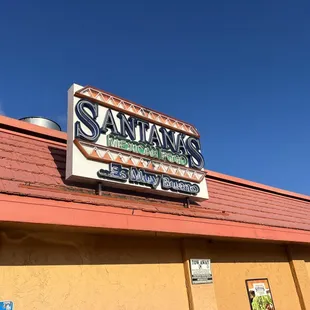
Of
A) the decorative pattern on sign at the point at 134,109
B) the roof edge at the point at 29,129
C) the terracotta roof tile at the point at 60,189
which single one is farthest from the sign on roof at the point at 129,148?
the roof edge at the point at 29,129

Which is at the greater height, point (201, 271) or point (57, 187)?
point (57, 187)

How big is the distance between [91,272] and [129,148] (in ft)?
7.26

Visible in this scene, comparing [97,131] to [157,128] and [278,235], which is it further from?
[278,235]

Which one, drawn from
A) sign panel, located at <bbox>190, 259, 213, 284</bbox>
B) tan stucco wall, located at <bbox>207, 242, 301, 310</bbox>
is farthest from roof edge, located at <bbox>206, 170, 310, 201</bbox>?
sign panel, located at <bbox>190, 259, 213, 284</bbox>

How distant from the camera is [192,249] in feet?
20.0

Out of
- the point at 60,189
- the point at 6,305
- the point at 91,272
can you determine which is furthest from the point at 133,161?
the point at 6,305

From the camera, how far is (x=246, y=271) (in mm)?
7105

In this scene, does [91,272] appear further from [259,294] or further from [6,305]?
[259,294]

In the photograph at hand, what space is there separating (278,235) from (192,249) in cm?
231

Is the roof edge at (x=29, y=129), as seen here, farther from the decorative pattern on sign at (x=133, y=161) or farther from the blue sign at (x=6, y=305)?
the blue sign at (x=6, y=305)

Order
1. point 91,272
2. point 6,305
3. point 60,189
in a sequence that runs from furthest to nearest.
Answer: point 60,189, point 91,272, point 6,305

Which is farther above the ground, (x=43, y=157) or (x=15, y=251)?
(x=43, y=157)

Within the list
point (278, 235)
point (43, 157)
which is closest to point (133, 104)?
point (43, 157)

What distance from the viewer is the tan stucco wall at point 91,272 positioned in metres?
4.15
